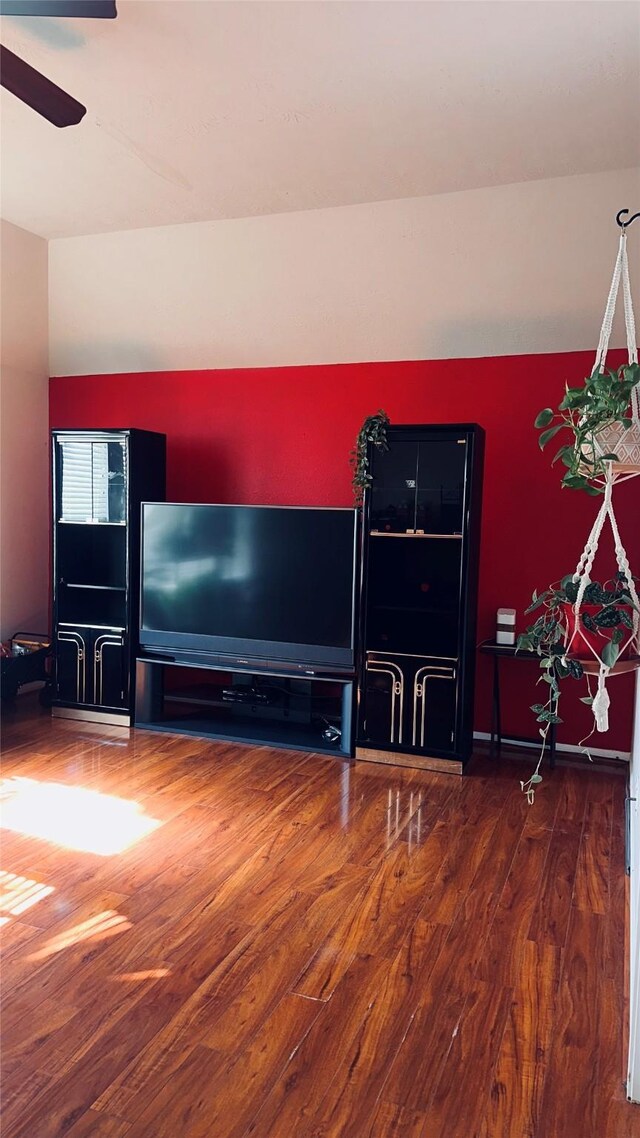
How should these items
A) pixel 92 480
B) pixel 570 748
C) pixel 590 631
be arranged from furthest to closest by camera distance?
pixel 92 480 < pixel 570 748 < pixel 590 631

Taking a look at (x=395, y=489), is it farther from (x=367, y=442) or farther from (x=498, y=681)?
(x=498, y=681)

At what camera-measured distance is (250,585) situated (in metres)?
4.66

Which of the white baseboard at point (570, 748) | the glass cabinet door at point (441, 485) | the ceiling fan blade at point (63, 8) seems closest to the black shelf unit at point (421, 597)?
the glass cabinet door at point (441, 485)

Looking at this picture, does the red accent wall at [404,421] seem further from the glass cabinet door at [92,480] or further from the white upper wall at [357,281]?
the glass cabinet door at [92,480]

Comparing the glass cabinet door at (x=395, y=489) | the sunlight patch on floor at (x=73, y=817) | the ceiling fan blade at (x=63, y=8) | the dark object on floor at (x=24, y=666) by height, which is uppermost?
the ceiling fan blade at (x=63, y=8)

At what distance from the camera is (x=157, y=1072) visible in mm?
1963

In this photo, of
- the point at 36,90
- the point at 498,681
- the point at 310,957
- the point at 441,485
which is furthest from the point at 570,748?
the point at 36,90

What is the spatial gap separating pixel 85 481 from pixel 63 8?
3041mm

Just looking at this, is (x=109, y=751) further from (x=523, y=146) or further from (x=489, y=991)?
(x=523, y=146)

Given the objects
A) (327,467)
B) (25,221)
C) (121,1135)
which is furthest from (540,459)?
(121,1135)

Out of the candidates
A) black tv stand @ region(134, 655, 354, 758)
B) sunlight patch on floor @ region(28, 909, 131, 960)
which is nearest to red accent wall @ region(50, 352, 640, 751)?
black tv stand @ region(134, 655, 354, 758)

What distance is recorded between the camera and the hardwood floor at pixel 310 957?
6.18ft

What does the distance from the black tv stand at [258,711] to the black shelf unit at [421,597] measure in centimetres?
31

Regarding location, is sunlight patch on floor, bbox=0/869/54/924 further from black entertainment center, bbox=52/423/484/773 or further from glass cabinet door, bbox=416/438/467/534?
glass cabinet door, bbox=416/438/467/534
